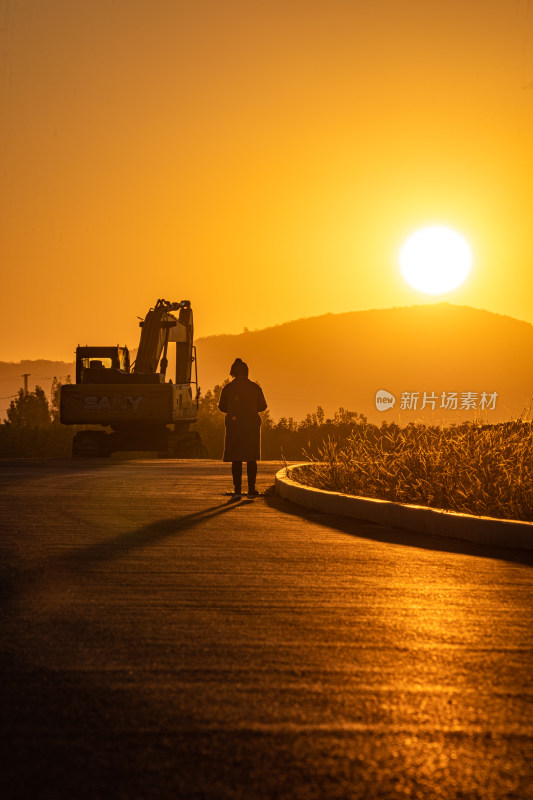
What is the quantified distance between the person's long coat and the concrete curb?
3.41 feet

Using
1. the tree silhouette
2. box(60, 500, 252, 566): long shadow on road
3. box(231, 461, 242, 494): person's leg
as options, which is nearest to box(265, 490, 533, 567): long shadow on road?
box(60, 500, 252, 566): long shadow on road

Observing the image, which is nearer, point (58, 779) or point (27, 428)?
point (58, 779)

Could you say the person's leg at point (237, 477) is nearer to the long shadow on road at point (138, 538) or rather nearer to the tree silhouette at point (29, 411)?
the long shadow on road at point (138, 538)

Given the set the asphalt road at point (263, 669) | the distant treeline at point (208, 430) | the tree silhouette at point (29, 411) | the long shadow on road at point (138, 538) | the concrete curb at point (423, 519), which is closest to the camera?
the asphalt road at point (263, 669)

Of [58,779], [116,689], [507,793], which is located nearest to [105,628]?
[116,689]

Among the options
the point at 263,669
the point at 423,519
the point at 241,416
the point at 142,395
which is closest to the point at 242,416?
the point at 241,416

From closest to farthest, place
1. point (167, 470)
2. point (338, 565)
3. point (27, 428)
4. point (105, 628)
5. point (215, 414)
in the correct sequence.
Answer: point (105, 628), point (338, 565), point (167, 470), point (27, 428), point (215, 414)

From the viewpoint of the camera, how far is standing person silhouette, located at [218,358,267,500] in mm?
18531

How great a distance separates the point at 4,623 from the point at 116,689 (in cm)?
200

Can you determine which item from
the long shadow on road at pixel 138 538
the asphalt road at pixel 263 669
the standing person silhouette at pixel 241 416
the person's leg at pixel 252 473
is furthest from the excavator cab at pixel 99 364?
the asphalt road at pixel 263 669

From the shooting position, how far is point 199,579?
955 centimetres

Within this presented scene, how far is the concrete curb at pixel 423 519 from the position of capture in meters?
12.4

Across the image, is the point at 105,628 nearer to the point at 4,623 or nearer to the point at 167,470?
the point at 4,623

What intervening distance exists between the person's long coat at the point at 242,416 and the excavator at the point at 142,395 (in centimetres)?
1739
